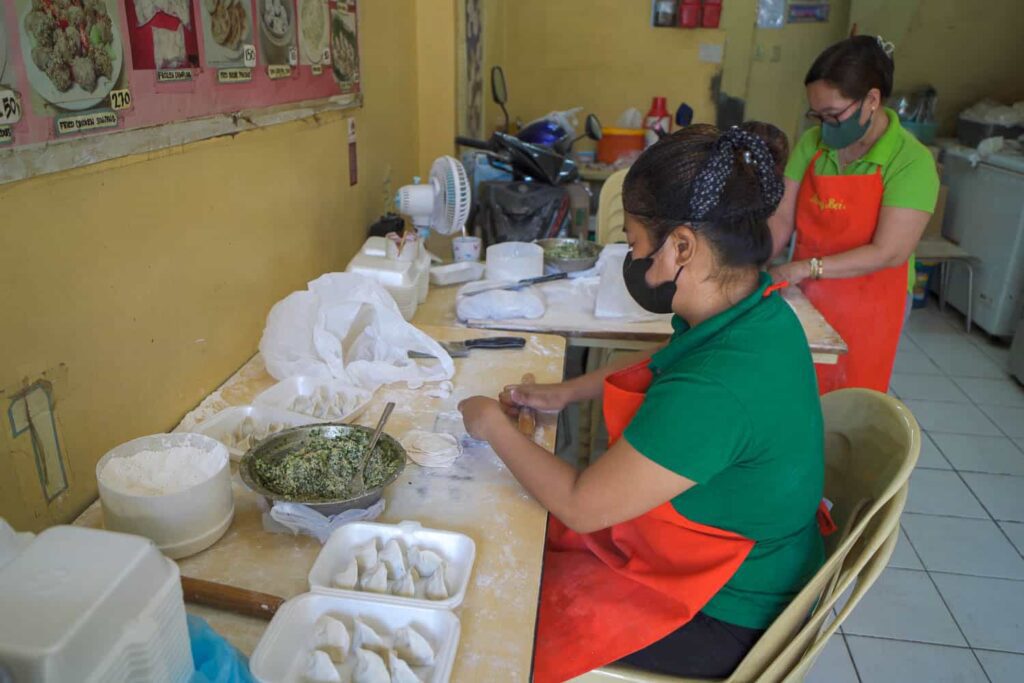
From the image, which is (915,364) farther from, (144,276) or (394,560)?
(144,276)

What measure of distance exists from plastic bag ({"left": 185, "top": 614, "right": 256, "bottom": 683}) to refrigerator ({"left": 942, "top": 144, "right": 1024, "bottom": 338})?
4711mm

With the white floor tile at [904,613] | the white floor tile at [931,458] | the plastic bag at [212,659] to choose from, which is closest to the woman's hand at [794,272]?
the white floor tile at [904,613]

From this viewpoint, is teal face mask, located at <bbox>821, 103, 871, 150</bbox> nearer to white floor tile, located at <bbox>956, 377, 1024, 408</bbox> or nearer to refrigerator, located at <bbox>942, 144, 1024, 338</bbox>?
white floor tile, located at <bbox>956, 377, 1024, 408</bbox>

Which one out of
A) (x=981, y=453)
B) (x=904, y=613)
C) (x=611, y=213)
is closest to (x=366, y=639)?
(x=904, y=613)

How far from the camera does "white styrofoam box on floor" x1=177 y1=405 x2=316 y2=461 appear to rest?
140 cm

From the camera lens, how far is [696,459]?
103 centimetres

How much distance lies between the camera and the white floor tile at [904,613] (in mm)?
2172

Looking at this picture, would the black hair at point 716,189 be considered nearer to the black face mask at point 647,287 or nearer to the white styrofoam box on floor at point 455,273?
the black face mask at point 647,287

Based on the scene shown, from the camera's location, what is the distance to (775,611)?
1247 millimetres

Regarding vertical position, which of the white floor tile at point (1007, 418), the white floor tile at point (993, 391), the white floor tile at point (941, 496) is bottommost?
the white floor tile at point (941, 496)

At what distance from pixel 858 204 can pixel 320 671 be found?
2.13 metres

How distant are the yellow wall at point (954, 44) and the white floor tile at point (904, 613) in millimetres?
4010

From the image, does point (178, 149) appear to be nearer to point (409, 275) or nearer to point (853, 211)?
point (409, 275)

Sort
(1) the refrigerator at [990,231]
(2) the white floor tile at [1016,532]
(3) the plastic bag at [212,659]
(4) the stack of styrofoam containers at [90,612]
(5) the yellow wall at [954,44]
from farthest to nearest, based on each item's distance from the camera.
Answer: (5) the yellow wall at [954,44] < (1) the refrigerator at [990,231] < (2) the white floor tile at [1016,532] < (3) the plastic bag at [212,659] < (4) the stack of styrofoam containers at [90,612]
